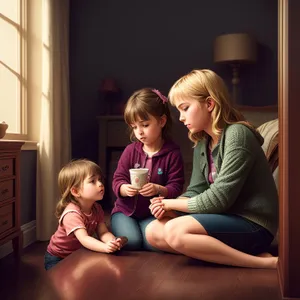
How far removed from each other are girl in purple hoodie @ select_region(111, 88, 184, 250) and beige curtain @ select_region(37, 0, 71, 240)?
783mm

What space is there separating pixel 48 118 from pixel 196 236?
5.58 ft

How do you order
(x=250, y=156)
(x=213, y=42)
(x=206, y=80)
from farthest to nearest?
(x=213, y=42), (x=206, y=80), (x=250, y=156)

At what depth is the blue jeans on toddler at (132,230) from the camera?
243 cm

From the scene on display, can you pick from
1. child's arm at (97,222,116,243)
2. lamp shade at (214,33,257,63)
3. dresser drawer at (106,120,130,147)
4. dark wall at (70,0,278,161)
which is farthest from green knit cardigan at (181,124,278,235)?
dark wall at (70,0,278,161)

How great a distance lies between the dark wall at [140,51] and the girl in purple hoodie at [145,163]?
99.4 inches

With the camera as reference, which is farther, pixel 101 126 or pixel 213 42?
pixel 213 42

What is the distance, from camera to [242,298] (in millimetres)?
1634

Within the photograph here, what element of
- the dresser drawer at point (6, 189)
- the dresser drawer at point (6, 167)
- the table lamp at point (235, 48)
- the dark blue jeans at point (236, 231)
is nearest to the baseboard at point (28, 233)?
the dresser drawer at point (6, 189)

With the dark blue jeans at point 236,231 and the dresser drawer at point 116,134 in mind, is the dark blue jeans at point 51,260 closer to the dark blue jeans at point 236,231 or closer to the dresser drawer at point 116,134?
the dark blue jeans at point 236,231

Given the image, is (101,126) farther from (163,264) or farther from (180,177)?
(163,264)

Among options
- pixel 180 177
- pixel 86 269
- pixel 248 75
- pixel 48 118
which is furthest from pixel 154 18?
pixel 86 269

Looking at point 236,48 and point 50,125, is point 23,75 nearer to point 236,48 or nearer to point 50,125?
point 50,125

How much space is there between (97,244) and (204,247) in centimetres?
56

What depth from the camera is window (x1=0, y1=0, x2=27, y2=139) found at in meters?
3.16
